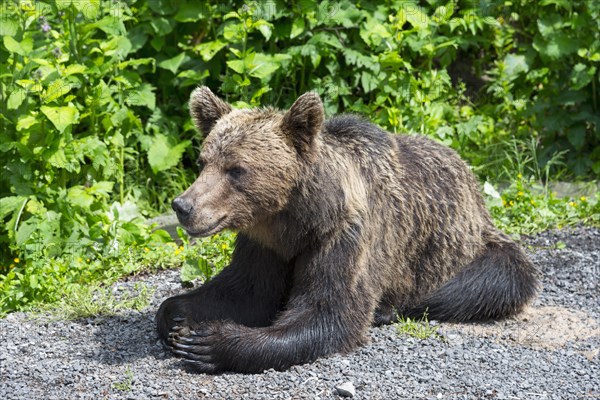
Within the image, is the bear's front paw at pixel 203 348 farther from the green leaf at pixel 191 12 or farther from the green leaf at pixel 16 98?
the green leaf at pixel 191 12

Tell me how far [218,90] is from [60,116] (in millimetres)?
2333

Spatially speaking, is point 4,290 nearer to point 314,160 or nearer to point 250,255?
point 250,255

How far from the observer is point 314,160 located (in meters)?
5.89

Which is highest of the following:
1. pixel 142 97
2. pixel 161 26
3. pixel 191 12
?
pixel 191 12

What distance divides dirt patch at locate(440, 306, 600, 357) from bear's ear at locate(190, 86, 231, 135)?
2.00 metres

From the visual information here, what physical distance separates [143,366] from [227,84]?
11.8 ft

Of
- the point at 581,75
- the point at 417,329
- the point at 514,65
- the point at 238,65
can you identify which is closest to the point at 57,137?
the point at 238,65

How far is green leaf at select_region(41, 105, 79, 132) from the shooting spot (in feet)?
23.9

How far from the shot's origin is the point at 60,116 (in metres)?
7.33

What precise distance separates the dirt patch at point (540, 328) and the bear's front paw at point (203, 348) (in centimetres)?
152

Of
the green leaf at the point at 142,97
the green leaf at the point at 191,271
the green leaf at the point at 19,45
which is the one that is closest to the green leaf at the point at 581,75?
the green leaf at the point at 142,97

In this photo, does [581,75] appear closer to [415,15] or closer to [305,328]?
[415,15]

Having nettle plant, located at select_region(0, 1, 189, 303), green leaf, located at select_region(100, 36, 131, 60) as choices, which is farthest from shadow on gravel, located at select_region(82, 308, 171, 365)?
green leaf, located at select_region(100, 36, 131, 60)

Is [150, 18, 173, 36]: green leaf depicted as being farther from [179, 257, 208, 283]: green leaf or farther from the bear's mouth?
the bear's mouth
